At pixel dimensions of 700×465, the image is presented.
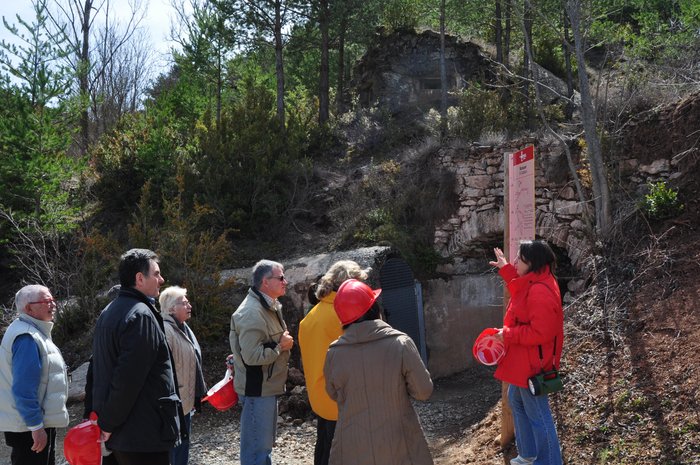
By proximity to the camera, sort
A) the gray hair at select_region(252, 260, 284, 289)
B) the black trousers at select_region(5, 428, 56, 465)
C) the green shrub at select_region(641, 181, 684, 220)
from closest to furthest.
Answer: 1. the black trousers at select_region(5, 428, 56, 465)
2. the gray hair at select_region(252, 260, 284, 289)
3. the green shrub at select_region(641, 181, 684, 220)

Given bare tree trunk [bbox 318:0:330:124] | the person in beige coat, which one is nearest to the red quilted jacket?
the person in beige coat

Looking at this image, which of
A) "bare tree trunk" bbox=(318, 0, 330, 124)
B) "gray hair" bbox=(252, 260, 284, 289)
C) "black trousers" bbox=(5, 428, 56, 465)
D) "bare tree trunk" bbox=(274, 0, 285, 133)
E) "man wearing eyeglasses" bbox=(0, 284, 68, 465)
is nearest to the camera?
"man wearing eyeglasses" bbox=(0, 284, 68, 465)

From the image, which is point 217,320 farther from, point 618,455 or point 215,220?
point 618,455

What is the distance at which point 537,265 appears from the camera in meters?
4.51

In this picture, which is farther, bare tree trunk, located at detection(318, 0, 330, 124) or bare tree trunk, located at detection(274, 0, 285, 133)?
bare tree trunk, located at detection(318, 0, 330, 124)

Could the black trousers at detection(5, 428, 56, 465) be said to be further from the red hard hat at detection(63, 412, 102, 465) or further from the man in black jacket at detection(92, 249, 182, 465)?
the man in black jacket at detection(92, 249, 182, 465)

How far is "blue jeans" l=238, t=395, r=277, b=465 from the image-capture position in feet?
15.7

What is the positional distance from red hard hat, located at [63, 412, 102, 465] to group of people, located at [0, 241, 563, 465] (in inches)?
2.6

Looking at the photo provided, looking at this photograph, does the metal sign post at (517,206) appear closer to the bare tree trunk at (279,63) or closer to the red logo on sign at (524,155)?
the red logo on sign at (524,155)

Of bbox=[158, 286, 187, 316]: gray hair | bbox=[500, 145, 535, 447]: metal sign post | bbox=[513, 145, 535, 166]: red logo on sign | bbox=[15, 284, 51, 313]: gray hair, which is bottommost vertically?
bbox=[158, 286, 187, 316]: gray hair

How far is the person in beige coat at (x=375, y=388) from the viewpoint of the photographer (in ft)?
11.3

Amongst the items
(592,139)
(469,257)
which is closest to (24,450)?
(592,139)

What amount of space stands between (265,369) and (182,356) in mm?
614

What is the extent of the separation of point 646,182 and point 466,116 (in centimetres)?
643
